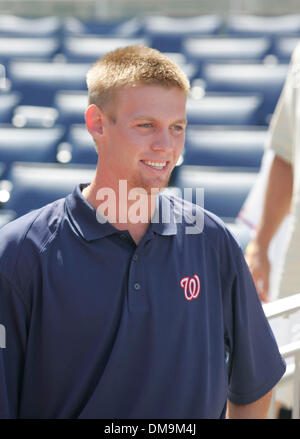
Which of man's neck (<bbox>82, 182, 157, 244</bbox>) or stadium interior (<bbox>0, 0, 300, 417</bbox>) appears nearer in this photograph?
man's neck (<bbox>82, 182, 157, 244</bbox>)

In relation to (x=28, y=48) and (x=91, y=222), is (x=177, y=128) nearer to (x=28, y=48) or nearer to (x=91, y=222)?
(x=91, y=222)

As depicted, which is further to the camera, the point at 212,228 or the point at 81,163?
the point at 81,163

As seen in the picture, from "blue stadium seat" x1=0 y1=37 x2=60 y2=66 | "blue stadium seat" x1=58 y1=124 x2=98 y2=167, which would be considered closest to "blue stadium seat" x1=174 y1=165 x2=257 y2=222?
"blue stadium seat" x1=58 y1=124 x2=98 y2=167

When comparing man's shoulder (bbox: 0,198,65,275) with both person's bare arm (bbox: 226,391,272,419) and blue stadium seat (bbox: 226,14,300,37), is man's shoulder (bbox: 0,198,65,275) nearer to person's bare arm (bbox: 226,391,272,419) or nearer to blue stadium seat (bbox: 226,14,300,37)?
person's bare arm (bbox: 226,391,272,419)

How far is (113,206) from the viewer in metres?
1.19

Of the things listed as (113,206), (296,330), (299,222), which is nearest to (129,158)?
(113,206)

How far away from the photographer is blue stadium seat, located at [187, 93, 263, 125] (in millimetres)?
4191

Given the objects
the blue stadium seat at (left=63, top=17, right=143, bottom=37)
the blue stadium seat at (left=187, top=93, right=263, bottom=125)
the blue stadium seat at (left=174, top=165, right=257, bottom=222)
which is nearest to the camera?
the blue stadium seat at (left=174, top=165, right=257, bottom=222)

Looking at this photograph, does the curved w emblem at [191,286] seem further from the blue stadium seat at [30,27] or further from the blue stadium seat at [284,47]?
the blue stadium seat at [30,27]

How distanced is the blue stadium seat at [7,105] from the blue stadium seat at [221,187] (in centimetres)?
175

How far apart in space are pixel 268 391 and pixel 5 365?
0.58m

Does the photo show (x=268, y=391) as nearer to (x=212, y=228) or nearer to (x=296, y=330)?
(x=296, y=330)

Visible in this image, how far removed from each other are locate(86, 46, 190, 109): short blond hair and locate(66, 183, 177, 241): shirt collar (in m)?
0.18

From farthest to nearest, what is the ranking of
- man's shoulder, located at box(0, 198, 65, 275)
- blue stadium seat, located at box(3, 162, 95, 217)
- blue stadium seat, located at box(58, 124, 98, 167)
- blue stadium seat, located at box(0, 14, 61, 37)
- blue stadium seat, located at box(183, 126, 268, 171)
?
blue stadium seat, located at box(0, 14, 61, 37) → blue stadium seat, located at box(58, 124, 98, 167) → blue stadium seat, located at box(183, 126, 268, 171) → blue stadium seat, located at box(3, 162, 95, 217) → man's shoulder, located at box(0, 198, 65, 275)
